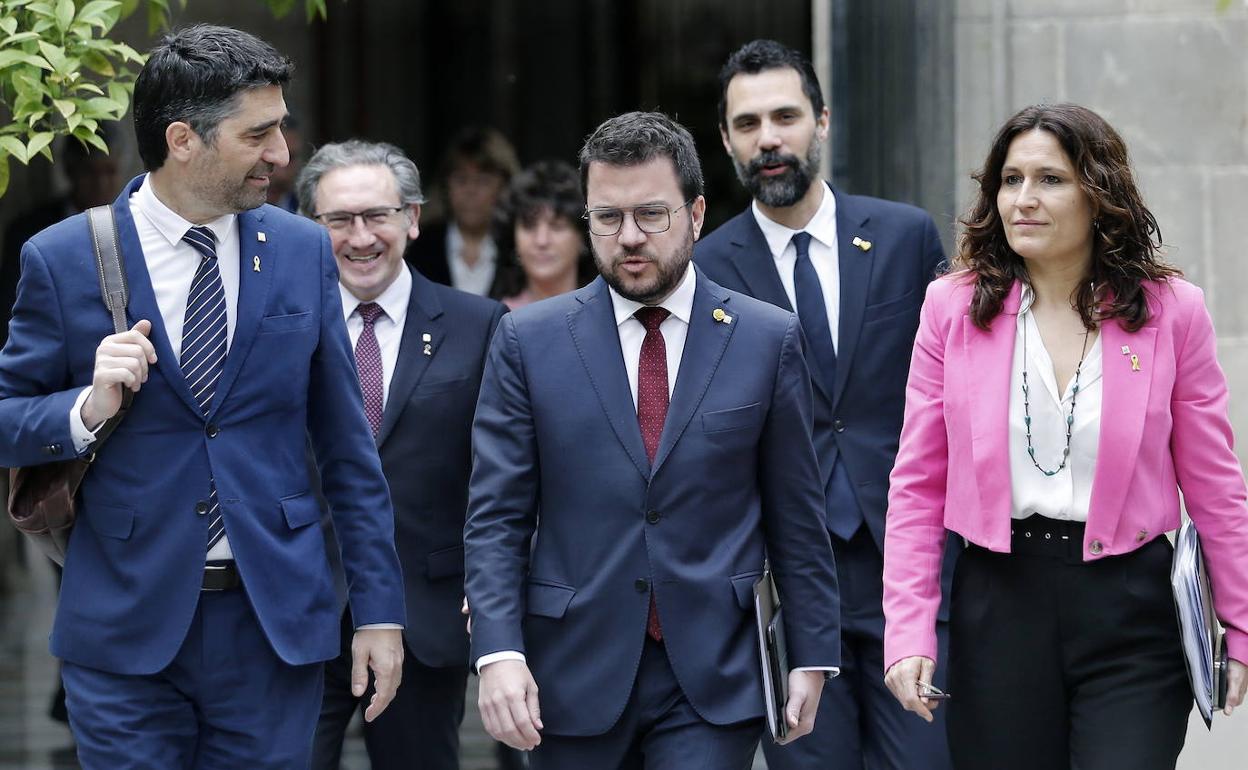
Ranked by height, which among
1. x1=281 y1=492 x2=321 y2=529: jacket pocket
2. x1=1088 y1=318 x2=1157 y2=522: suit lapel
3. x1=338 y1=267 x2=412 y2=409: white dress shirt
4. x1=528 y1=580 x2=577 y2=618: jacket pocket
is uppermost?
x1=338 y1=267 x2=412 y2=409: white dress shirt

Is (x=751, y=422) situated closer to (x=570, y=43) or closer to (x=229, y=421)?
(x=229, y=421)

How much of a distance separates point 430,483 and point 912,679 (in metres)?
1.62

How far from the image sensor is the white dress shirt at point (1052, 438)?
4367 mm

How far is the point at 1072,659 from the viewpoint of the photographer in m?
4.33

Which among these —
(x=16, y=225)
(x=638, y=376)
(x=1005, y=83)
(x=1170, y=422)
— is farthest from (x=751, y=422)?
(x=16, y=225)

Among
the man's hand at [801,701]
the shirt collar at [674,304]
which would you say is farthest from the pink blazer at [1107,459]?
the shirt collar at [674,304]

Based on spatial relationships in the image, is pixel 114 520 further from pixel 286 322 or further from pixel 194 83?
pixel 194 83

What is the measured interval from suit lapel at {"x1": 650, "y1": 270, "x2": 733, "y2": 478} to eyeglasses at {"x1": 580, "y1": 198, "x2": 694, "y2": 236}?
0.70 feet

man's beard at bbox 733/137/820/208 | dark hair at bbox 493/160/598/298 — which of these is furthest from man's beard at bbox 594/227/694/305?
dark hair at bbox 493/160/598/298

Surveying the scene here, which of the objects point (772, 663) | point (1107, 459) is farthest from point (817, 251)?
point (772, 663)

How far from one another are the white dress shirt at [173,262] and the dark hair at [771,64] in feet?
7.28

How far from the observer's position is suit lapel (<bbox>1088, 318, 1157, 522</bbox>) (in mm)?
4316

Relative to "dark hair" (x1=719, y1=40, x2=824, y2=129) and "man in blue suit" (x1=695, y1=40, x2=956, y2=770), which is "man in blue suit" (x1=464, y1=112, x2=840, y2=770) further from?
"dark hair" (x1=719, y1=40, x2=824, y2=129)

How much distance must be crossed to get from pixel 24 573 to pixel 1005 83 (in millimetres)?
8842
